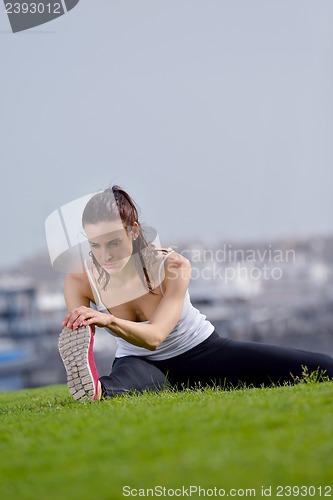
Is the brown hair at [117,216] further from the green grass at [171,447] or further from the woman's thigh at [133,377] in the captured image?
the green grass at [171,447]

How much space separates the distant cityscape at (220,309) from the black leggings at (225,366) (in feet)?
187

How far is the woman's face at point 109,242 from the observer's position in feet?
20.7

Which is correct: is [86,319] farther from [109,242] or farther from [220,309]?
[220,309]

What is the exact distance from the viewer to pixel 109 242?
6.34 m

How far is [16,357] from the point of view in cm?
7181

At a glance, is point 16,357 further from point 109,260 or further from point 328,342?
point 109,260

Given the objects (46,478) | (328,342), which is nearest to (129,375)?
Answer: (46,478)

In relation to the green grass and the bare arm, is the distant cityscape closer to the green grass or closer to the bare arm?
the bare arm

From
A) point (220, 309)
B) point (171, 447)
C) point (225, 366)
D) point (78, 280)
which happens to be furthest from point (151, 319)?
point (220, 309)

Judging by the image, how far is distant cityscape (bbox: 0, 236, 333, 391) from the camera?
69.6 metres

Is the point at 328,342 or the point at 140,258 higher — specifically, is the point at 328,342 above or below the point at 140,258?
below

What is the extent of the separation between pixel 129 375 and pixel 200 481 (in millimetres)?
3479

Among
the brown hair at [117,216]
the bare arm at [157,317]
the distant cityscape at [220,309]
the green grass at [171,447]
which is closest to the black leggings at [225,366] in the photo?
the bare arm at [157,317]

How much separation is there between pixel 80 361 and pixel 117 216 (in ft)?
3.65
